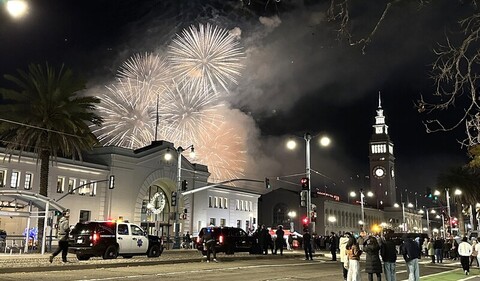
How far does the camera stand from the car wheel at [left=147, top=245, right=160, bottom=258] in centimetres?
2755

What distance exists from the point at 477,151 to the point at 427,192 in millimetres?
40270

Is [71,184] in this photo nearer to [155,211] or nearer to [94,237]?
[155,211]

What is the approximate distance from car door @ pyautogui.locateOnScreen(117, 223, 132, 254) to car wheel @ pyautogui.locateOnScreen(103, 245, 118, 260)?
357mm

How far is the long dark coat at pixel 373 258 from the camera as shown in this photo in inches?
582

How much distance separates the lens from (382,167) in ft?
494

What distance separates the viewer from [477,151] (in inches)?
578

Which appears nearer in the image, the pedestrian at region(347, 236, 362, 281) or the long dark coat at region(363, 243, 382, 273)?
the pedestrian at region(347, 236, 362, 281)

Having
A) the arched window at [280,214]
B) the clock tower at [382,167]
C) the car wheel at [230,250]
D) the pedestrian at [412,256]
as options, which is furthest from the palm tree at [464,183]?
the clock tower at [382,167]

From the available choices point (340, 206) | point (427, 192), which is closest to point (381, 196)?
point (340, 206)

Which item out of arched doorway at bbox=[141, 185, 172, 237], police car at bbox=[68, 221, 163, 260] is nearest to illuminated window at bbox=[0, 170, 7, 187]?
arched doorway at bbox=[141, 185, 172, 237]

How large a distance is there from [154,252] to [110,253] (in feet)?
11.4

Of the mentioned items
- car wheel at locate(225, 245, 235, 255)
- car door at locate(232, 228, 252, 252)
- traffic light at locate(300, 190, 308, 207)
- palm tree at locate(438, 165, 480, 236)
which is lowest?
car wheel at locate(225, 245, 235, 255)

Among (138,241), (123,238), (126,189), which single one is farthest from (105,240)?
(126,189)

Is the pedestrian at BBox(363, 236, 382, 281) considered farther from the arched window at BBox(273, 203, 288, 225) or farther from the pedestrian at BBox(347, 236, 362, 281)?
the arched window at BBox(273, 203, 288, 225)
